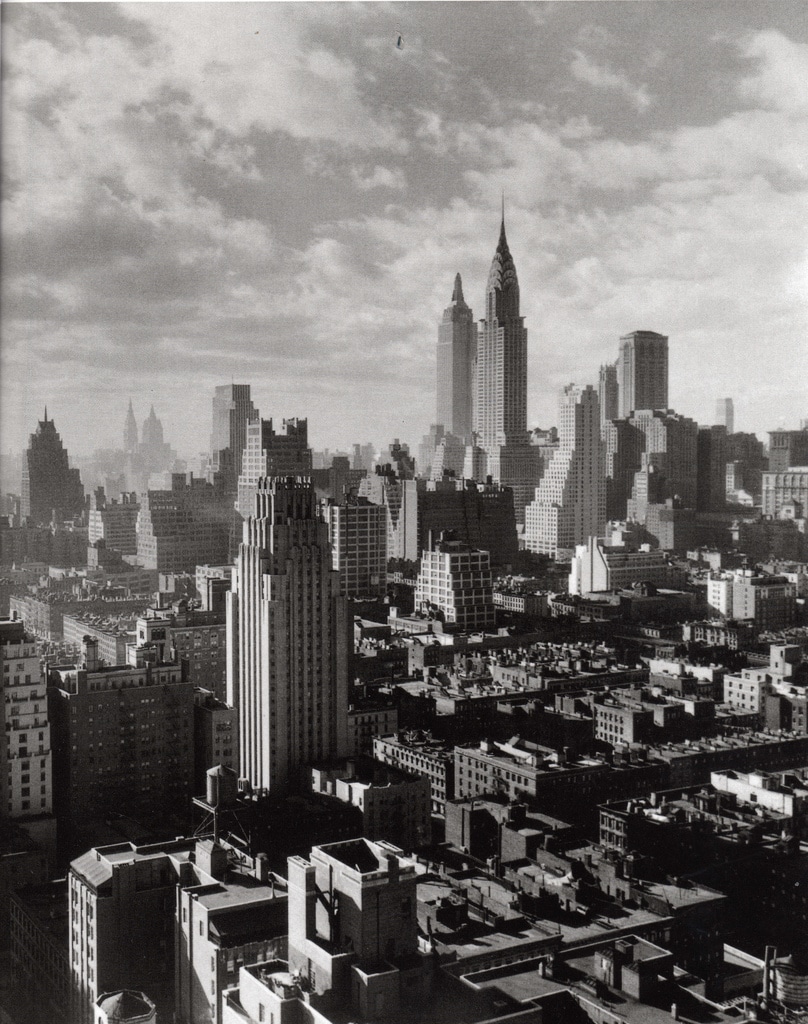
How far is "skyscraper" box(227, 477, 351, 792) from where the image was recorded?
15062mm

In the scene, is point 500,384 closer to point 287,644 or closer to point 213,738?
point 287,644

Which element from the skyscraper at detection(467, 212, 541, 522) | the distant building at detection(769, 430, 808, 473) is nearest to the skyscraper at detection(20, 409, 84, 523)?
the distant building at detection(769, 430, 808, 473)

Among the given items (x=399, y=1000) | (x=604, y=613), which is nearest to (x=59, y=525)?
(x=604, y=613)

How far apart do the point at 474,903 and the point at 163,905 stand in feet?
9.54

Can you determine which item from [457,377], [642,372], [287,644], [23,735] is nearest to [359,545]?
[642,372]

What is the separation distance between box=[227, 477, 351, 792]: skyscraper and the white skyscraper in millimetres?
23166

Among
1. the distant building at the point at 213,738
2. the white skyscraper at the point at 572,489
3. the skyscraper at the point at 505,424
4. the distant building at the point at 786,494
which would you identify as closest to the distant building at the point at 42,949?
the distant building at the point at 213,738

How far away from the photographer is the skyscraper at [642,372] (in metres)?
19.6

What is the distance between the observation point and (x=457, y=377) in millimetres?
38406

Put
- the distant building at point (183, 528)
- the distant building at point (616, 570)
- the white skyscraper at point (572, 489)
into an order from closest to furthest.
Answer: the distant building at point (183, 528)
the distant building at point (616, 570)
the white skyscraper at point (572, 489)

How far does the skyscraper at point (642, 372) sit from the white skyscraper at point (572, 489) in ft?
5.31

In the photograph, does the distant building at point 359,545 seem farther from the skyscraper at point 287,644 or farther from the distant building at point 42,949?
the distant building at point 42,949

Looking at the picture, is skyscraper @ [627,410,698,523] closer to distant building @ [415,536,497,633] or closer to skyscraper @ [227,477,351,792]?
distant building @ [415,536,497,633]

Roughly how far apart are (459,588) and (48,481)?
10237 mm
